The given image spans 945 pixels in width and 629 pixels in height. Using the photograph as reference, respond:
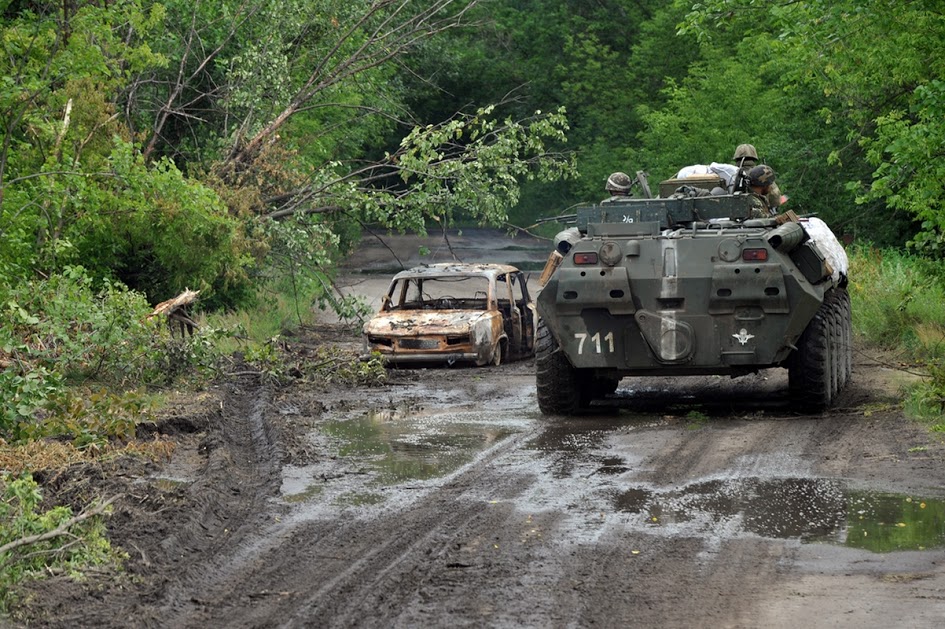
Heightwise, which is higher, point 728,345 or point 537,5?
point 537,5

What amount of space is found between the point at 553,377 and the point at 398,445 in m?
1.92

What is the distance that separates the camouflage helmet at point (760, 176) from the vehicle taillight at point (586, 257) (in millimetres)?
2316

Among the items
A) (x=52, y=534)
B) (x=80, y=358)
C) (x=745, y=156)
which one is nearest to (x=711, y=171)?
(x=745, y=156)

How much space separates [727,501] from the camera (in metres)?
8.33

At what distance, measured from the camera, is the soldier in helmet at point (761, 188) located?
1278cm

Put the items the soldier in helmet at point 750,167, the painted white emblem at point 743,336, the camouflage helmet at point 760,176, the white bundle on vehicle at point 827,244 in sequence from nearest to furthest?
the painted white emblem at point 743,336, the white bundle on vehicle at point 827,244, the camouflage helmet at point 760,176, the soldier in helmet at point 750,167

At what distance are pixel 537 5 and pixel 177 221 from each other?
114ft

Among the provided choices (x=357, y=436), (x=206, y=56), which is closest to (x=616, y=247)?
(x=357, y=436)

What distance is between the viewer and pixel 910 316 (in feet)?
55.3

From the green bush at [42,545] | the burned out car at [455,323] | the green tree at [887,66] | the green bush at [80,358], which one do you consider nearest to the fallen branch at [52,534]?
the green bush at [42,545]

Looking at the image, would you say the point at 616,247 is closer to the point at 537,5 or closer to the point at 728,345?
the point at 728,345

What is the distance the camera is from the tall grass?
37.7 feet

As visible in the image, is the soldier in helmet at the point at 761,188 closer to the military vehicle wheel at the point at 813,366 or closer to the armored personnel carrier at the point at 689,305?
the armored personnel carrier at the point at 689,305

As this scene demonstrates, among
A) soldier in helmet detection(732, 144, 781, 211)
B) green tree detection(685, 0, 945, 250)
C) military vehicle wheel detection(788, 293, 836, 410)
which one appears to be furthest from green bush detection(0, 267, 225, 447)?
green tree detection(685, 0, 945, 250)
